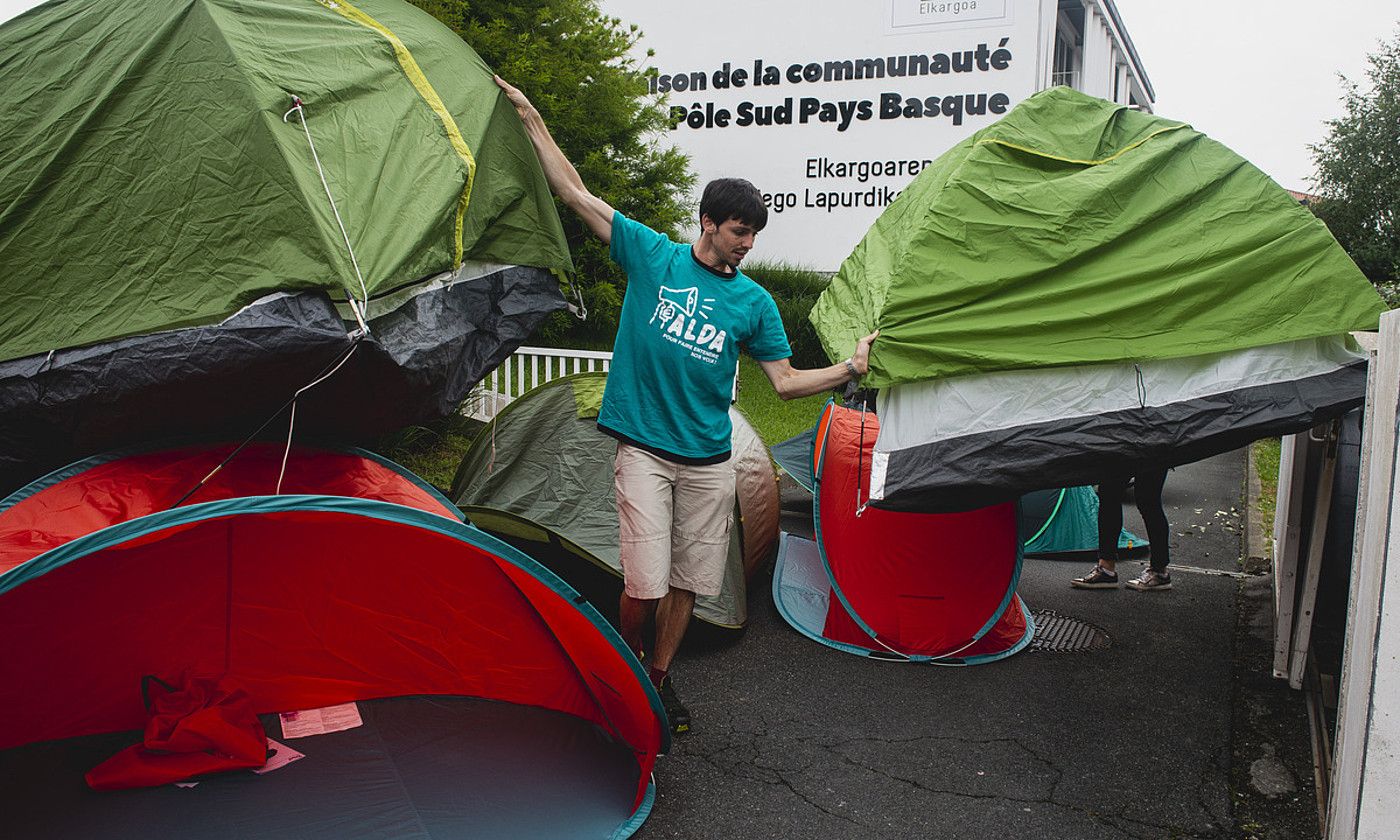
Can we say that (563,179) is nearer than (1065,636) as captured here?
Yes

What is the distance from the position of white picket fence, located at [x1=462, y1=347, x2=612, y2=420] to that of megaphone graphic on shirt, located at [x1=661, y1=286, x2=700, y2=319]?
14.5ft

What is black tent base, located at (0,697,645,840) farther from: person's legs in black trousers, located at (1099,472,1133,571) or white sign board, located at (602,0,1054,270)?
white sign board, located at (602,0,1054,270)

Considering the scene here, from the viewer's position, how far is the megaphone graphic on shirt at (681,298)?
3.88m

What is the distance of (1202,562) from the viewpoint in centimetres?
681

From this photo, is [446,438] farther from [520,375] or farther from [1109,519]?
[1109,519]

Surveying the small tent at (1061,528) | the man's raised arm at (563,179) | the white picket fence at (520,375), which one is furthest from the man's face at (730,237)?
the white picket fence at (520,375)

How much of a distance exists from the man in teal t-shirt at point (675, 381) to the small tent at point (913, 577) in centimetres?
101

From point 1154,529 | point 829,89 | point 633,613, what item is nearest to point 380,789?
point 633,613

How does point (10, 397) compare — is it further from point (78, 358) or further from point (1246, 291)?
point (1246, 291)

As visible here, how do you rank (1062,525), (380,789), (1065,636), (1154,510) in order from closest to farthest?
(380,789) → (1065,636) → (1154,510) → (1062,525)

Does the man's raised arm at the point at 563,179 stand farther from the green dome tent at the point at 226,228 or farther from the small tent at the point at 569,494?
the small tent at the point at 569,494

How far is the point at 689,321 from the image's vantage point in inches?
153

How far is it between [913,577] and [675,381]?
1663 millimetres

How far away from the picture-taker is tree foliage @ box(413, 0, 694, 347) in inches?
372
